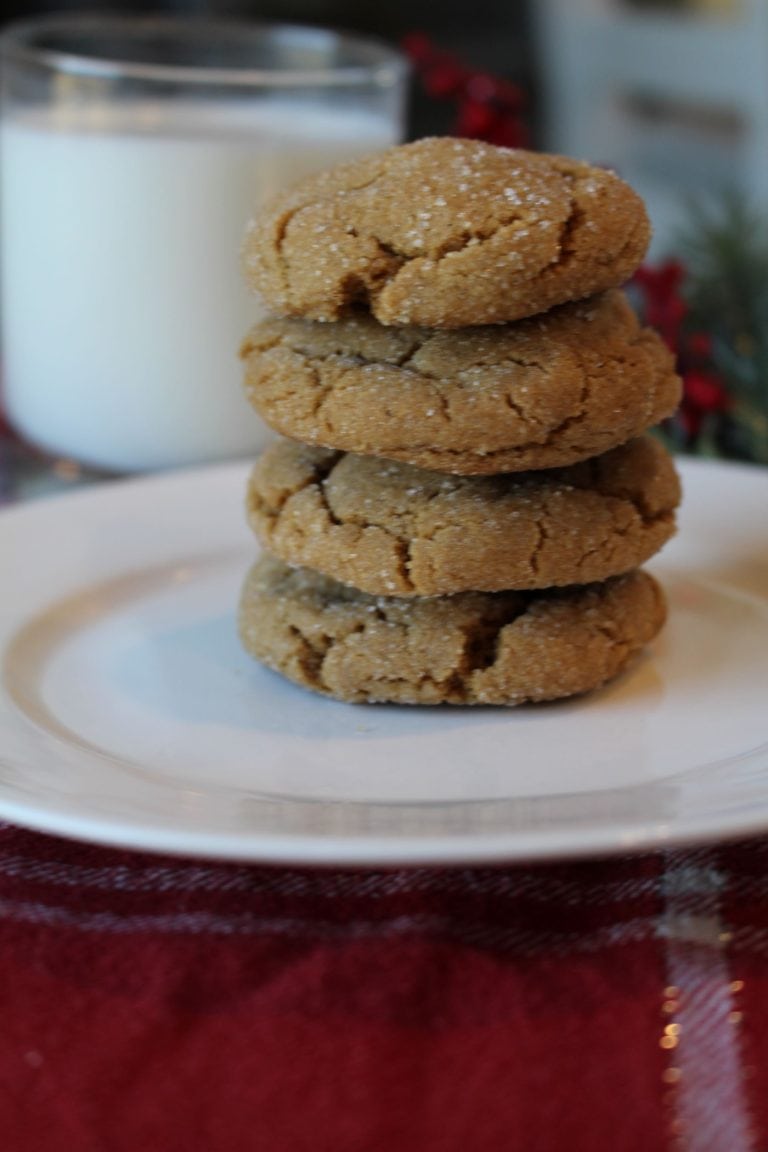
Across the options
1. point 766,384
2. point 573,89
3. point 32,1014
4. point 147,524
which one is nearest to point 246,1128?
point 32,1014

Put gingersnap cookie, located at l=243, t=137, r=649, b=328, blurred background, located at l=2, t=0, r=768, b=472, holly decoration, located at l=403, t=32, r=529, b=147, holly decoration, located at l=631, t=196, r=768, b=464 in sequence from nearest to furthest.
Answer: gingersnap cookie, located at l=243, t=137, r=649, b=328 < holly decoration, located at l=631, t=196, r=768, b=464 < holly decoration, located at l=403, t=32, r=529, b=147 < blurred background, located at l=2, t=0, r=768, b=472

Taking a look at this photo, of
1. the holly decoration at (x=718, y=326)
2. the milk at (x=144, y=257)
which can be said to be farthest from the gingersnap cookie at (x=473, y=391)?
the milk at (x=144, y=257)

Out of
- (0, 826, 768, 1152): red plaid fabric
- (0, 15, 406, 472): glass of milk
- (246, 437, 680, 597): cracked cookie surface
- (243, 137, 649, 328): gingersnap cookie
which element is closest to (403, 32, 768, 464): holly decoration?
(0, 15, 406, 472): glass of milk

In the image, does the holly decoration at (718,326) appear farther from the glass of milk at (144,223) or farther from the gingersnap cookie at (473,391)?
the gingersnap cookie at (473,391)

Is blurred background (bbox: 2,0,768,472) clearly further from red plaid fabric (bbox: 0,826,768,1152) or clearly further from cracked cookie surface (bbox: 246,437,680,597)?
red plaid fabric (bbox: 0,826,768,1152)

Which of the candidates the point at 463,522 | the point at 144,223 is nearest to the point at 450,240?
the point at 463,522
